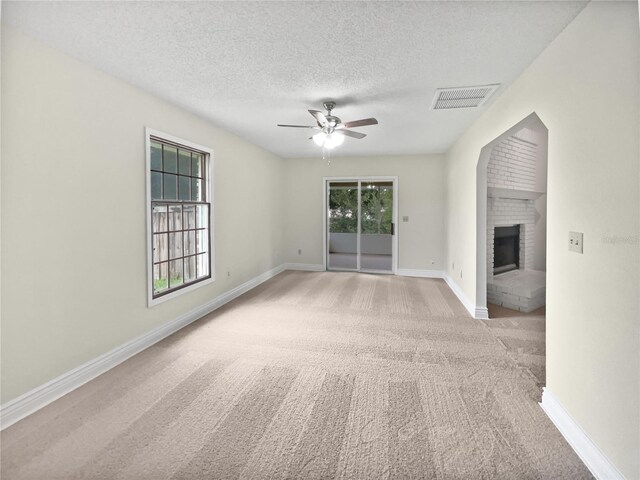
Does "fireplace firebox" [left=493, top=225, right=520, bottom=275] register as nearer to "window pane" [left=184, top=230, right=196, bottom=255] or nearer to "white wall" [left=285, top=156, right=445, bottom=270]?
"white wall" [left=285, top=156, right=445, bottom=270]

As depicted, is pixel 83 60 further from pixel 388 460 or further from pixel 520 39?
pixel 388 460

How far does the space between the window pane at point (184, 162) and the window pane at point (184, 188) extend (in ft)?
0.27

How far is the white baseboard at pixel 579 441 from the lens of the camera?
1535mm

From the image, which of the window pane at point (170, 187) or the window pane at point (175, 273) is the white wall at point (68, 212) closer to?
the window pane at point (175, 273)

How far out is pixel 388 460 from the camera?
1.69 metres

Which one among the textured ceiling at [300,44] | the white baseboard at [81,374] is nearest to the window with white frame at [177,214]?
the white baseboard at [81,374]

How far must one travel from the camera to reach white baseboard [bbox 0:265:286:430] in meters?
2.01

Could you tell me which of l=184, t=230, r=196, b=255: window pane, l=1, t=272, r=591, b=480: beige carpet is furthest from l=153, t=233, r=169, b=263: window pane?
l=1, t=272, r=591, b=480: beige carpet

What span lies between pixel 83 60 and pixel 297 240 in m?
5.11

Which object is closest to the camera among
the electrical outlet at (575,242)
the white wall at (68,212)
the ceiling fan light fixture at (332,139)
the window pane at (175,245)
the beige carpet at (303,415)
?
the beige carpet at (303,415)

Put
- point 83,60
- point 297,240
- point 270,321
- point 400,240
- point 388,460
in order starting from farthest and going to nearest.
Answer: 1. point 297,240
2. point 400,240
3. point 270,321
4. point 83,60
5. point 388,460

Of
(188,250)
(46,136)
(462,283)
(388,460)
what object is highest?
(46,136)

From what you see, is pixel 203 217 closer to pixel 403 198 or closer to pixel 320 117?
pixel 320 117

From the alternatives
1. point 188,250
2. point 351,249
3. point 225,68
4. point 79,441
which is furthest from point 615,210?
point 351,249
